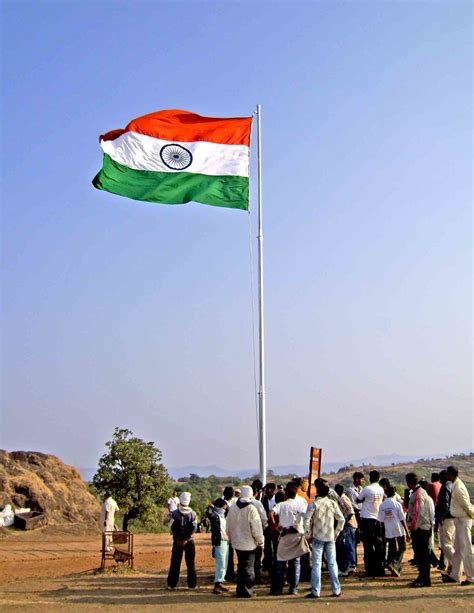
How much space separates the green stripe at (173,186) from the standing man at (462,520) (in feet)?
27.8

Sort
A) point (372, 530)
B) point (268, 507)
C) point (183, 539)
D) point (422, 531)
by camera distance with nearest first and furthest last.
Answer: point (422, 531)
point (183, 539)
point (372, 530)
point (268, 507)

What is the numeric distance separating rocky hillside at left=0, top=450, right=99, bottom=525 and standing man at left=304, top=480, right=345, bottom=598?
23.9 m

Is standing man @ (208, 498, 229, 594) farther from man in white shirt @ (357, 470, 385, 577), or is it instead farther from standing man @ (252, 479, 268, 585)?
man in white shirt @ (357, 470, 385, 577)

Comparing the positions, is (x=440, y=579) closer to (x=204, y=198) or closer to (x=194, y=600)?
(x=194, y=600)

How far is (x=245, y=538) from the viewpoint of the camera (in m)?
12.3

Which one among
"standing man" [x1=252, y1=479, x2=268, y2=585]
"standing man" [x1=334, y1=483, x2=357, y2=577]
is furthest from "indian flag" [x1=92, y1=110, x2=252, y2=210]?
"standing man" [x1=334, y1=483, x2=357, y2=577]

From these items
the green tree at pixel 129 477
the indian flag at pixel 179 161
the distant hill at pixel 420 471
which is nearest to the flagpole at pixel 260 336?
the indian flag at pixel 179 161

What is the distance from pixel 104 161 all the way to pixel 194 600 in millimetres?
10555

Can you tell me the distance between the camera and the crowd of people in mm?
12039

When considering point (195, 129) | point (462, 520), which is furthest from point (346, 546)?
point (195, 129)

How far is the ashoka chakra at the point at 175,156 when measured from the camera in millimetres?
18109

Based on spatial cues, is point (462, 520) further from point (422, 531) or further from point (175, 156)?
point (175, 156)

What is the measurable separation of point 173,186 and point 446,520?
32.8ft

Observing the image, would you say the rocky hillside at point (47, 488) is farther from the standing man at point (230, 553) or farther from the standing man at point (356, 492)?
the standing man at point (356, 492)
